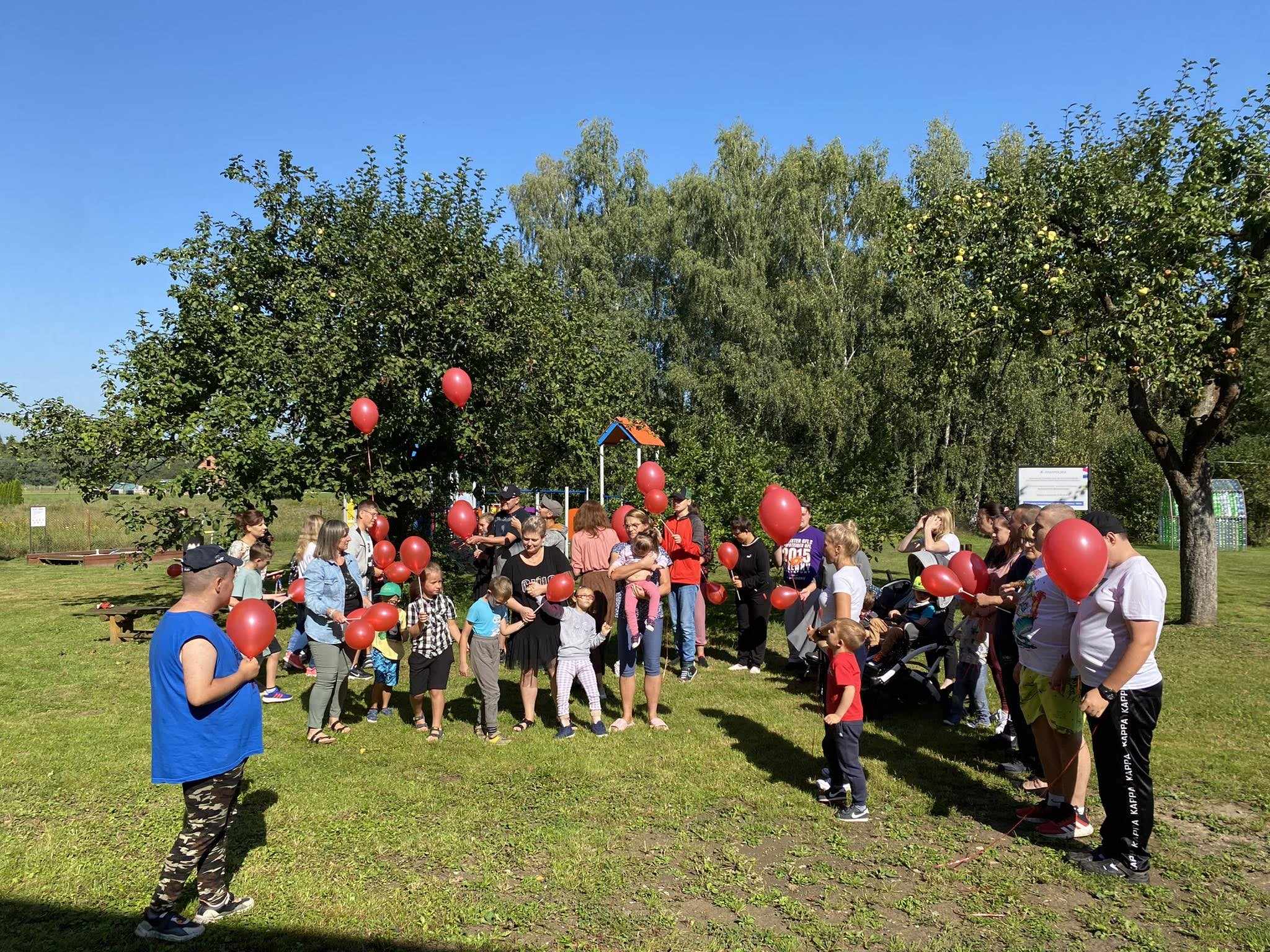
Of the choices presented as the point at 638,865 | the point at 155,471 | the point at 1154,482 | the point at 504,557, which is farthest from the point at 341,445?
the point at 1154,482

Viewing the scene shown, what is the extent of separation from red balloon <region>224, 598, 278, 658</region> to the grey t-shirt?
14.2ft

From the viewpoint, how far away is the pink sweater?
24.6 ft

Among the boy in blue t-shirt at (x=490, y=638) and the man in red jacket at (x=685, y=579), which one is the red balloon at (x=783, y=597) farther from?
the boy in blue t-shirt at (x=490, y=638)

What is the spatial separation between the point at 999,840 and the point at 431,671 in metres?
4.32

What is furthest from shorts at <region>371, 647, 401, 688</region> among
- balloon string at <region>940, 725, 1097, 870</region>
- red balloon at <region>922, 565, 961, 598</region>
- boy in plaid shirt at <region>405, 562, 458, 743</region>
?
balloon string at <region>940, 725, 1097, 870</region>

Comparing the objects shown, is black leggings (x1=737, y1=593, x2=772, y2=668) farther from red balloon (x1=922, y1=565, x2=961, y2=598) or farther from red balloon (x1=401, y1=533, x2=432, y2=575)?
red balloon (x1=401, y1=533, x2=432, y2=575)

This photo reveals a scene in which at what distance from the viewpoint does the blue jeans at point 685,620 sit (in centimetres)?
880

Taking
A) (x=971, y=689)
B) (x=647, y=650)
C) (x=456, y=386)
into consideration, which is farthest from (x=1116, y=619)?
(x=456, y=386)

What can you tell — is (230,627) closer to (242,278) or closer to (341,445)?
(341,445)

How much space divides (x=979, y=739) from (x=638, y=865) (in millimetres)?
3440

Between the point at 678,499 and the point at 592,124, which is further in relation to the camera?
the point at 592,124

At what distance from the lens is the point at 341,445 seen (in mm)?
11758

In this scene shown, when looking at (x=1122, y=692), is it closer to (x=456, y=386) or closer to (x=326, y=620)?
(x=326, y=620)

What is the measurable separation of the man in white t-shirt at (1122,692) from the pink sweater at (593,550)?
4.09 meters
